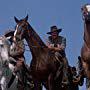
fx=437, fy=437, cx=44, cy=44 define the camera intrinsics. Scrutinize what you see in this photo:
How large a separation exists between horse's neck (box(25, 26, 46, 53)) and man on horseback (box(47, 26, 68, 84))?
1.01ft

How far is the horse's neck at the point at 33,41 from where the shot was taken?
12.4m

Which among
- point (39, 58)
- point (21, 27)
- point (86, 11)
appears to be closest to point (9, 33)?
point (21, 27)

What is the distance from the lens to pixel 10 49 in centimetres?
1270

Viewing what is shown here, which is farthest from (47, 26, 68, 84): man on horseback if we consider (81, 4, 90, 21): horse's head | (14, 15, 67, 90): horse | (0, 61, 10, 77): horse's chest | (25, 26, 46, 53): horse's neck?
(81, 4, 90, 21): horse's head

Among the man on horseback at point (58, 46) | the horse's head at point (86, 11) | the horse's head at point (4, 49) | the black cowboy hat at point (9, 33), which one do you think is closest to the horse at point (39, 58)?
the man on horseback at point (58, 46)

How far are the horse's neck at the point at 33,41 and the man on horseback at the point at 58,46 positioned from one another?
1.01 ft

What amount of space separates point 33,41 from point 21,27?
1.72ft

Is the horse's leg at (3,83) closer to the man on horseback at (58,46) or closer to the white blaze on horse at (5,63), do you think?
the white blaze on horse at (5,63)

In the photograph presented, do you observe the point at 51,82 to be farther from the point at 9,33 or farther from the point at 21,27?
the point at 9,33

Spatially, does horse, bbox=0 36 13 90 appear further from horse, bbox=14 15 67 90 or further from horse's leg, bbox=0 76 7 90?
horse, bbox=14 15 67 90

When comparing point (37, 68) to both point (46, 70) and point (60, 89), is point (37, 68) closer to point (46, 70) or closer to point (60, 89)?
point (46, 70)

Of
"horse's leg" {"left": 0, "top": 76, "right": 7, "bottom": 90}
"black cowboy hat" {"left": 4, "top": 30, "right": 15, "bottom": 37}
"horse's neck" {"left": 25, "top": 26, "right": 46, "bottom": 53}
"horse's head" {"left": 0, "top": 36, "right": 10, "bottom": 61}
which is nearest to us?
"horse's leg" {"left": 0, "top": 76, "right": 7, "bottom": 90}

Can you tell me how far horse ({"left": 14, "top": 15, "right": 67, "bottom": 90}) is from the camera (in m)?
12.2

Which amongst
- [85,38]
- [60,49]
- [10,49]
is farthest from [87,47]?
[10,49]
